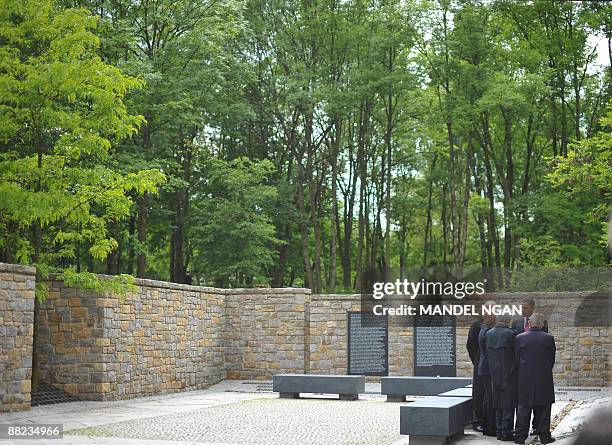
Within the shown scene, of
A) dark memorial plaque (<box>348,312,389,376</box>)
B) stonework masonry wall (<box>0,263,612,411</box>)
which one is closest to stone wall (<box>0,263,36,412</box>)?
stonework masonry wall (<box>0,263,612,411</box>)

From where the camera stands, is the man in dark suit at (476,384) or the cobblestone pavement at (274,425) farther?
the man in dark suit at (476,384)

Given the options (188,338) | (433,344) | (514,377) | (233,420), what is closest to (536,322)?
(514,377)

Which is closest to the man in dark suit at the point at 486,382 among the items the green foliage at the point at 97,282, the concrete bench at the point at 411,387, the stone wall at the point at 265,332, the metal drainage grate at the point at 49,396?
the concrete bench at the point at 411,387

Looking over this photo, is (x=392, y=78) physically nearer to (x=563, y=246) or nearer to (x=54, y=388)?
(x=563, y=246)

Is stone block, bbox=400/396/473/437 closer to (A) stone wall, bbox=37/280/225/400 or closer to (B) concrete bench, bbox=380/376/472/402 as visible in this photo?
(B) concrete bench, bbox=380/376/472/402

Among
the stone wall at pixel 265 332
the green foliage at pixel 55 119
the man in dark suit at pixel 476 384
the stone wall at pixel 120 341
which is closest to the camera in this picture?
the man in dark suit at pixel 476 384

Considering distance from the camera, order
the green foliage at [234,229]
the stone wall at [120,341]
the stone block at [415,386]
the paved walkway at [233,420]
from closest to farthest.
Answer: the paved walkway at [233,420]
the stone wall at [120,341]
the stone block at [415,386]
the green foliage at [234,229]

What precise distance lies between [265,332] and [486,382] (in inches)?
451

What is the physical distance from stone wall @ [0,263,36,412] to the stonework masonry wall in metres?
0.02

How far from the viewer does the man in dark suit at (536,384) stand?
9.90 m

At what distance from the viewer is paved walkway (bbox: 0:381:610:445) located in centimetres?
1071

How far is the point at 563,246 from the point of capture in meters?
26.1

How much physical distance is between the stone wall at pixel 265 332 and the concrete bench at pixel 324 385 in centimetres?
365

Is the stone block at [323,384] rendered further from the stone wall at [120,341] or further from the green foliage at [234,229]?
the green foliage at [234,229]
